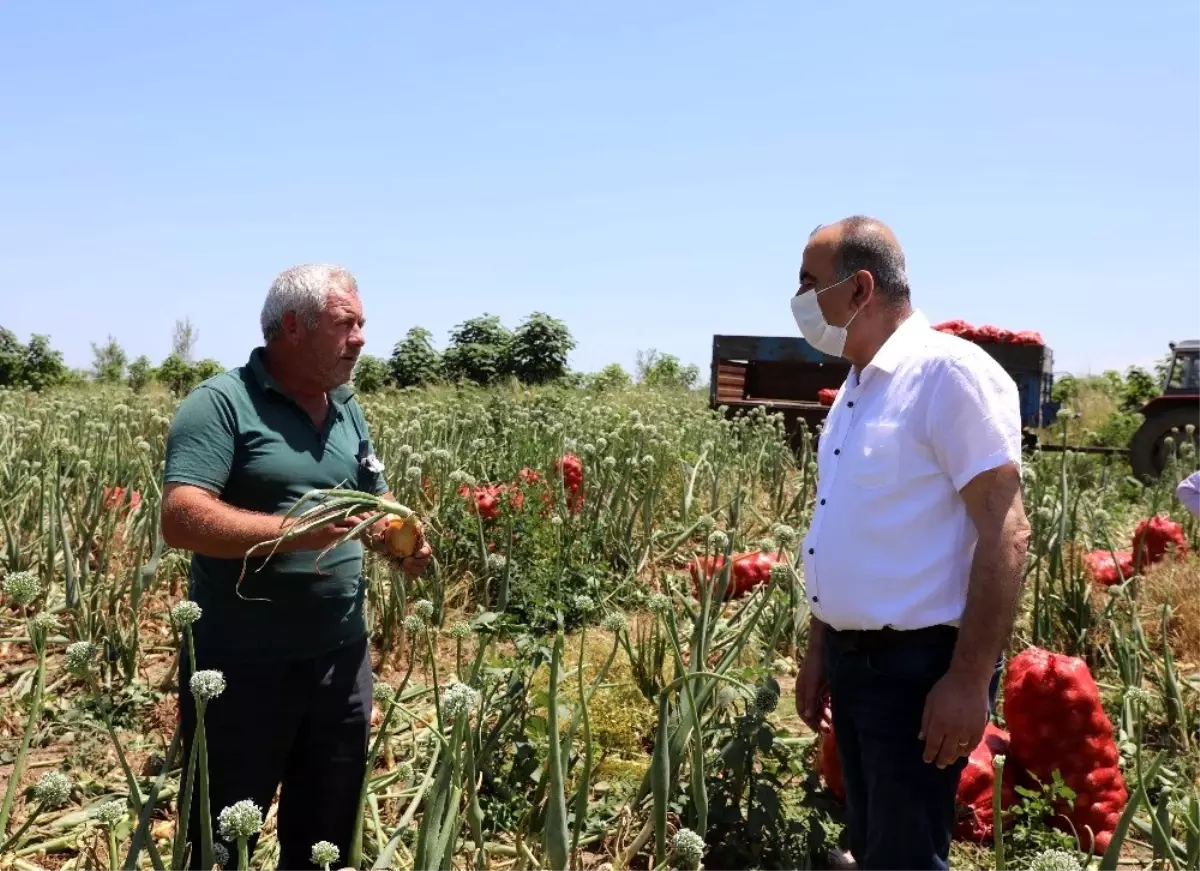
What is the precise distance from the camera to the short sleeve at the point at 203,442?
2.12 meters

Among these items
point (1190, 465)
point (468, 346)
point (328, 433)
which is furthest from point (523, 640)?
point (468, 346)

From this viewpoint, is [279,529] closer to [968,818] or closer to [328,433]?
[328,433]

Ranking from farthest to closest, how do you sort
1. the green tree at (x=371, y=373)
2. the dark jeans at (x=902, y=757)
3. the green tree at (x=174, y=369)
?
the green tree at (x=174, y=369) → the green tree at (x=371, y=373) → the dark jeans at (x=902, y=757)

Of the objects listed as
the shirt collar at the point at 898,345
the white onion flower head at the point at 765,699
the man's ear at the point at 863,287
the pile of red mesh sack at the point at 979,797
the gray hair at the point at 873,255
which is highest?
the gray hair at the point at 873,255

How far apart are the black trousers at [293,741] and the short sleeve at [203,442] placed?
0.45m

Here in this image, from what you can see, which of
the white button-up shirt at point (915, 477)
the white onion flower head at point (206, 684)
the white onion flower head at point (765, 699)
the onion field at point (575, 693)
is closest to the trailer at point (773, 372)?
the onion field at point (575, 693)

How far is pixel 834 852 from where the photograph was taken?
253cm

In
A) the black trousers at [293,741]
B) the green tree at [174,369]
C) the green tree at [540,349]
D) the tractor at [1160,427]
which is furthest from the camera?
the green tree at [540,349]

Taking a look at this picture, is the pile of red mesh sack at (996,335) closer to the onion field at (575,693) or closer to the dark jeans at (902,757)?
the onion field at (575,693)

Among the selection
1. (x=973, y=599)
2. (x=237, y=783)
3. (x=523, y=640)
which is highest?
(x=973, y=599)

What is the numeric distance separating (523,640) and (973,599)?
4.25ft

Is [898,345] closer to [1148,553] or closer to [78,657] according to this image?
[78,657]

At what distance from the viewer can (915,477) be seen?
1.97 m

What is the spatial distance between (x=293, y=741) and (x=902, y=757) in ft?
4.72
